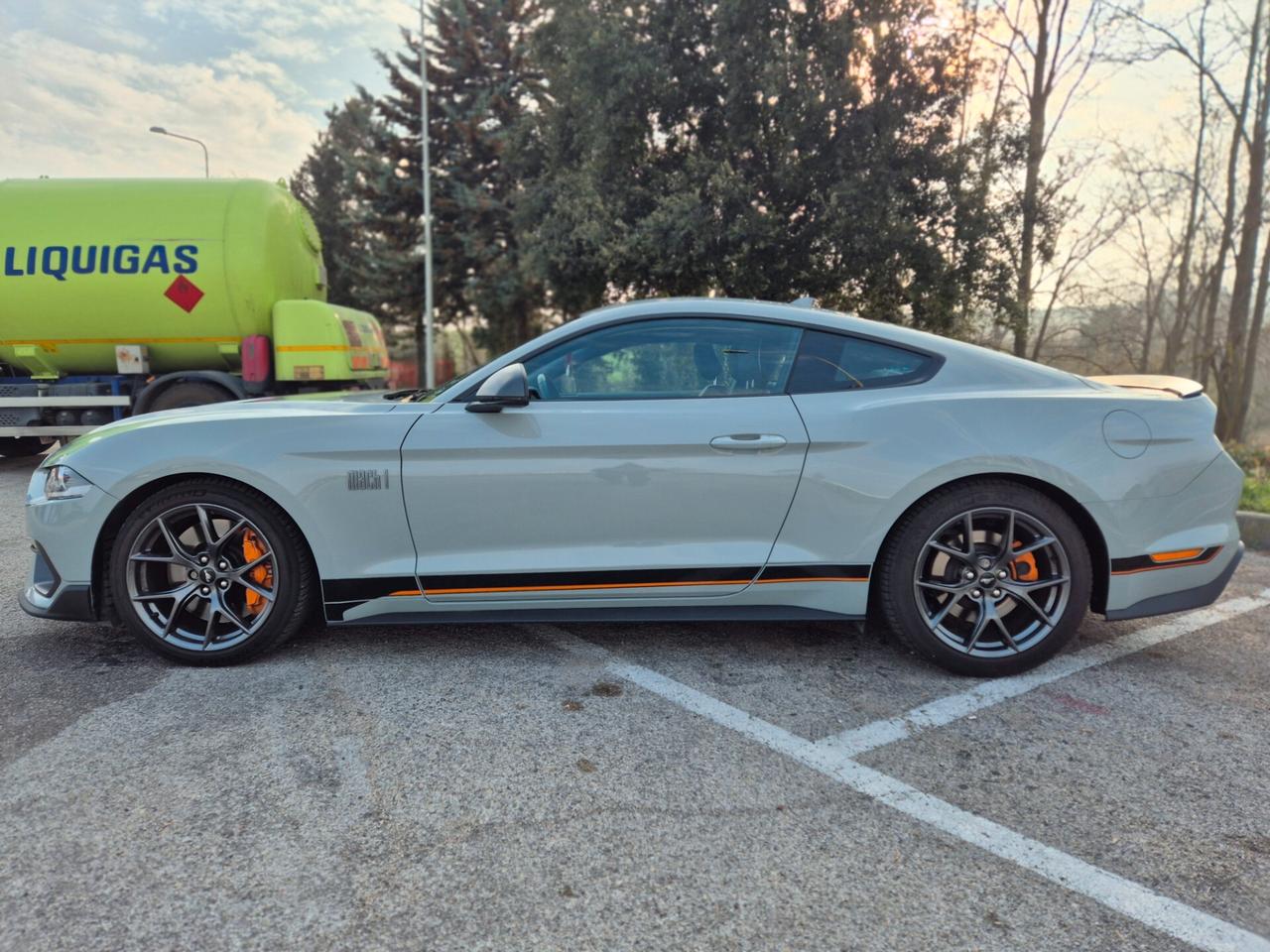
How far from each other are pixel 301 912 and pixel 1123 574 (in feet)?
9.67

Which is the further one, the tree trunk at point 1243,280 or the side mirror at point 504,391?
the tree trunk at point 1243,280

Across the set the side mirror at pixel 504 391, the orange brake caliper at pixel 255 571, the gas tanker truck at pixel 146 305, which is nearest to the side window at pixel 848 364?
the side mirror at pixel 504 391

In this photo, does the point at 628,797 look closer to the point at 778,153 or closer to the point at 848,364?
the point at 848,364

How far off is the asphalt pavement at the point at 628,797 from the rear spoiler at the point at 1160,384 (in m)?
1.10

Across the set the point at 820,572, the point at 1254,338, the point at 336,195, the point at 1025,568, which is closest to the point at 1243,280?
the point at 1254,338

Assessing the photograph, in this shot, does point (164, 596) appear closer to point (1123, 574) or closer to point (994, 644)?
point (994, 644)

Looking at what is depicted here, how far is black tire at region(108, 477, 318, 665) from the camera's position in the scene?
3113 mm

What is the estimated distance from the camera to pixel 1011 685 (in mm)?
3049

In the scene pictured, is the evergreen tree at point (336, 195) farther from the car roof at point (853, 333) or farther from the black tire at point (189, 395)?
the car roof at point (853, 333)

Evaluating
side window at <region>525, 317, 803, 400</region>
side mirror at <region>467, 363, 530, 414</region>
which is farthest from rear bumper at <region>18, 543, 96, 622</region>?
side window at <region>525, 317, 803, 400</region>

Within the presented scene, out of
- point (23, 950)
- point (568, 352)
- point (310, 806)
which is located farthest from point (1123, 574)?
point (23, 950)

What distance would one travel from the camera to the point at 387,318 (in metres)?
28.6

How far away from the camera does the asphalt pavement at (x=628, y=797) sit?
1.79 metres

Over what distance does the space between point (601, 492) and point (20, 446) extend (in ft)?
31.0
